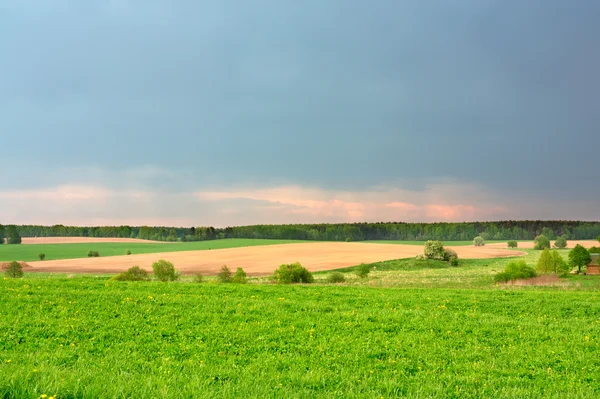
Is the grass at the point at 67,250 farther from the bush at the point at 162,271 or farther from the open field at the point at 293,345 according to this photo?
the open field at the point at 293,345

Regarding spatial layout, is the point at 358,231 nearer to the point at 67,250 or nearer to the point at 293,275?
the point at 67,250

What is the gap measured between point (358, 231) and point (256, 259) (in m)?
73.3

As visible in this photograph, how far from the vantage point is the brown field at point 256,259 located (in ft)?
248

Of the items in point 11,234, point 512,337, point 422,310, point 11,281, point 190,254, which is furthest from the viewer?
point 11,234

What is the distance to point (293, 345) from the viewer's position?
14.3 m

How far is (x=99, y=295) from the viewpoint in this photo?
23.2 meters

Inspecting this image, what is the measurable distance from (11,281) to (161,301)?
1306 centimetres

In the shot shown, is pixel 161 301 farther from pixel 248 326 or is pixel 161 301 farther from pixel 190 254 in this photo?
pixel 190 254

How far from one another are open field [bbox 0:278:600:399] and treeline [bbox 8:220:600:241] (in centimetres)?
12754

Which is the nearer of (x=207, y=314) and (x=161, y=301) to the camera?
(x=207, y=314)

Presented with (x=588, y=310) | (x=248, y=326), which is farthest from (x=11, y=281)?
(x=588, y=310)

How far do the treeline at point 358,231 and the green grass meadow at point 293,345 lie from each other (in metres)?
128

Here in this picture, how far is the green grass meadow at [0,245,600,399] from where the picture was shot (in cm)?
991

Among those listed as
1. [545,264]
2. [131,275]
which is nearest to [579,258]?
[545,264]
